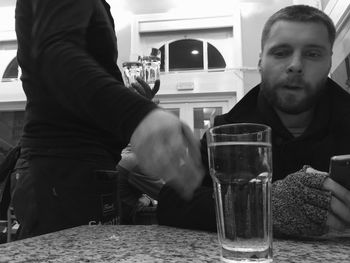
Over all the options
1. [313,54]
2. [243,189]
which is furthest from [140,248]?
[313,54]

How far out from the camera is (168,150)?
1.36ft

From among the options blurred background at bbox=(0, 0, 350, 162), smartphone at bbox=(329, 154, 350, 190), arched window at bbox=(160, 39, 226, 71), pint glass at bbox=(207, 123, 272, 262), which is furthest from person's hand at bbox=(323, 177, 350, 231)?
arched window at bbox=(160, 39, 226, 71)

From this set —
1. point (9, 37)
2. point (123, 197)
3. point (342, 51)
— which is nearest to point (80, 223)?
point (123, 197)

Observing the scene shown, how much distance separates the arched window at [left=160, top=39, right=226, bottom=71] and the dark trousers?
11.6 ft

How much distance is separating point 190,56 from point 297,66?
3278mm

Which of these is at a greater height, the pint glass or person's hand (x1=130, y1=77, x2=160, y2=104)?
person's hand (x1=130, y1=77, x2=160, y2=104)

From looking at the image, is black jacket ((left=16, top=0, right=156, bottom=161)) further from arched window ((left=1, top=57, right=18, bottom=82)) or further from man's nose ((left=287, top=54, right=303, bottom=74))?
arched window ((left=1, top=57, right=18, bottom=82))

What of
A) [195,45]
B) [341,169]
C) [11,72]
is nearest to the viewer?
[341,169]

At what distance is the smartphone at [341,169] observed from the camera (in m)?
0.53

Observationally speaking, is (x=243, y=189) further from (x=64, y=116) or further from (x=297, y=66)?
(x=297, y=66)

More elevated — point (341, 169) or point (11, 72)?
point (11, 72)

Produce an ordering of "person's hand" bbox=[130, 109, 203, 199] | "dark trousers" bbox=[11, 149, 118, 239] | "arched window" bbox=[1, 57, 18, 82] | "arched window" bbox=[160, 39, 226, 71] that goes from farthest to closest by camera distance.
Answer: "arched window" bbox=[1, 57, 18, 82] < "arched window" bbox=[160, 39, 226, 71] < "dark trousers" bbox=[11, 149, 118, 239] < "person's hand" bbox=[130, 109, 203, 199]

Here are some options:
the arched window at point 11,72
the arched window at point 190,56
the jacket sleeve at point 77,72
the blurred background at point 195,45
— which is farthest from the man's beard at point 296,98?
the arched window at point 11,72

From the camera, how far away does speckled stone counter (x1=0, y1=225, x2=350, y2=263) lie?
45cm
